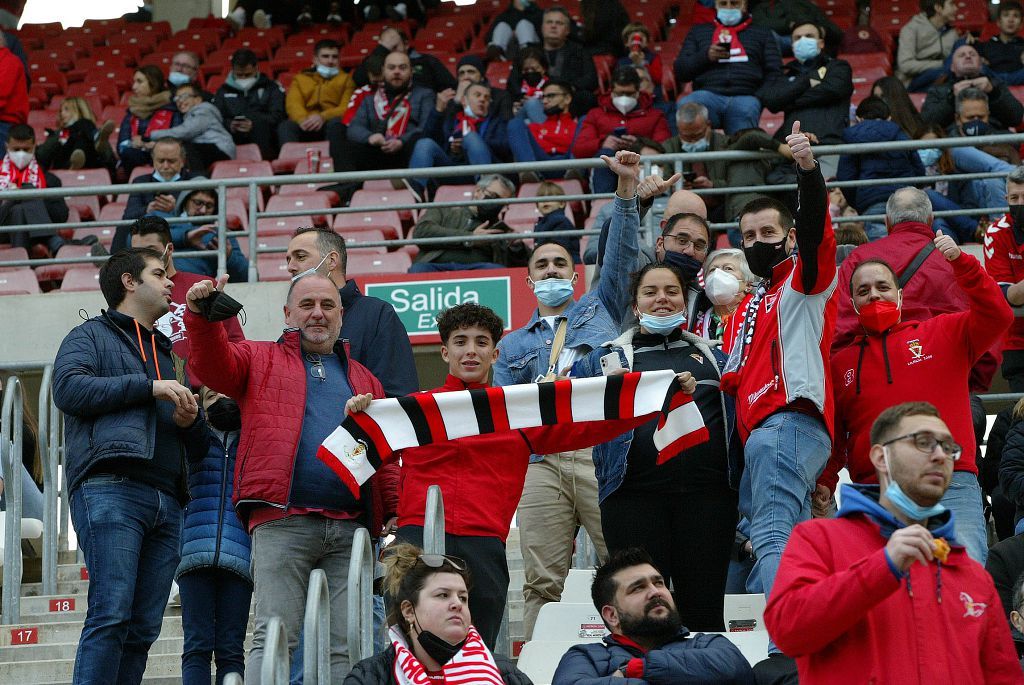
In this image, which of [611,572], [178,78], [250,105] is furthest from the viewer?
[178,78]

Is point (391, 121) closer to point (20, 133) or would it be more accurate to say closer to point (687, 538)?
point (20, 133)

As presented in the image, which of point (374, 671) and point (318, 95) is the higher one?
point (318, 95)

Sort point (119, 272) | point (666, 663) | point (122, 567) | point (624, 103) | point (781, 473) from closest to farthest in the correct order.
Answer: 1. point (666, 663)
2. point (781, 473)
3. point (122, 567)
4. point (119, 272)
5. point (624, 103)

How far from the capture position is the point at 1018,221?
324 inches

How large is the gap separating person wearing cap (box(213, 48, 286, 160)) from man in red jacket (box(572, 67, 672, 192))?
3.60 m

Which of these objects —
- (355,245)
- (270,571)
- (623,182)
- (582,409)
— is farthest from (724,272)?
(355,245)

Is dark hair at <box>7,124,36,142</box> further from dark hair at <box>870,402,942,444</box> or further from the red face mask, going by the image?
dark hair at <box>870,402,942,444</box>

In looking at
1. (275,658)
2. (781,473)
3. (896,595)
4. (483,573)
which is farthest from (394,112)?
(896,595)

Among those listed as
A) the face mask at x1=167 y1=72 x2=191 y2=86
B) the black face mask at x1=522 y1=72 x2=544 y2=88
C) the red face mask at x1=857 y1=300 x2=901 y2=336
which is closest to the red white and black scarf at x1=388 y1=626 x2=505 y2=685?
the red face mask at x1=857 y1=300 x2=901 y2=336

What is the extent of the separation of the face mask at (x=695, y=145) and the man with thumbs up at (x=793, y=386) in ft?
17.5

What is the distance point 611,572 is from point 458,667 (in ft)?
2.54

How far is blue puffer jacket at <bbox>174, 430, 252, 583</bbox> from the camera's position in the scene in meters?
6.05

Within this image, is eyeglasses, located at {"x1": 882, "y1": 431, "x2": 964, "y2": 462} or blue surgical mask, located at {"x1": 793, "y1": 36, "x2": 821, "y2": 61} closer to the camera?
eyeglasses, located at {"x1": 882, "y1": 431, "x2": 964, "y2": 462}

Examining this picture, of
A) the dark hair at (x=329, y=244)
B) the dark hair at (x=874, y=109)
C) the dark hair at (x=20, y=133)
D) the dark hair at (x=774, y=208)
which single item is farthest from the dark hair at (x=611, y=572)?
the dark hair at (x=20, y=133)
